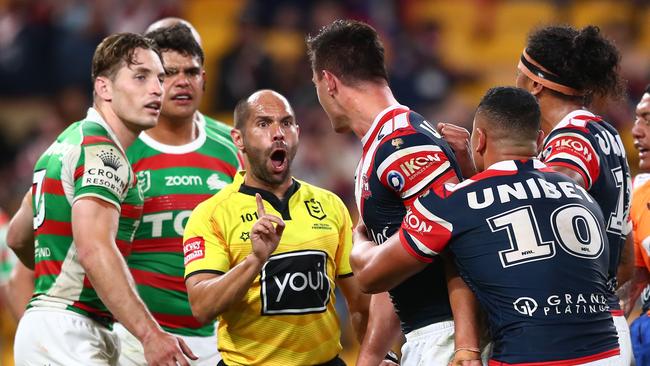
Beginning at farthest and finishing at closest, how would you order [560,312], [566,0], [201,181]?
[566,0], [201,181], [560,312]

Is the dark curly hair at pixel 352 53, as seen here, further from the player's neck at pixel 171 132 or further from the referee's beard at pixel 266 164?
the player's neck at pixel 171 132

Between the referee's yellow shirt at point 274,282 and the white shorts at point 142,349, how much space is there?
98 cm

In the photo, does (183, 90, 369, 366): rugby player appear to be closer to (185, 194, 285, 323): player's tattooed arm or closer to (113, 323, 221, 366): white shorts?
(185, 194, 285, 323): player's tattooed arm

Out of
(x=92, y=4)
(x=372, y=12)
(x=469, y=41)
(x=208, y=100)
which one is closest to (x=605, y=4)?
(x=469, y=41)

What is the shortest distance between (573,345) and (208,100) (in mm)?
10346

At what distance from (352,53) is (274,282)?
3.90 ft

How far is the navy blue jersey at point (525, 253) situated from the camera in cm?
407

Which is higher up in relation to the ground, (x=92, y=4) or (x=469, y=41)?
(x=92, y=4)

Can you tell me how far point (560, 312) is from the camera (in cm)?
408

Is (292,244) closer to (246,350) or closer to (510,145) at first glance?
(246,350)

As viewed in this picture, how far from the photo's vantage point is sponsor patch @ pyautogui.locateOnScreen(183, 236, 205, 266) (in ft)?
16.3

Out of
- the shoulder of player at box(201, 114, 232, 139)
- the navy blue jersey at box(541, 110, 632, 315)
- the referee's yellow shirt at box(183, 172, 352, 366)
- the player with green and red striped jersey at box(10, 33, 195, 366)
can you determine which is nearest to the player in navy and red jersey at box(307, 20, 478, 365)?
the referee's yellow shirt at box(183, 172, 352, 366)

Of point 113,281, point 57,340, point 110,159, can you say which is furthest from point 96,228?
point 57,340

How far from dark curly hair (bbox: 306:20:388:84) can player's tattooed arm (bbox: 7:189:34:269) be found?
1.96 m
